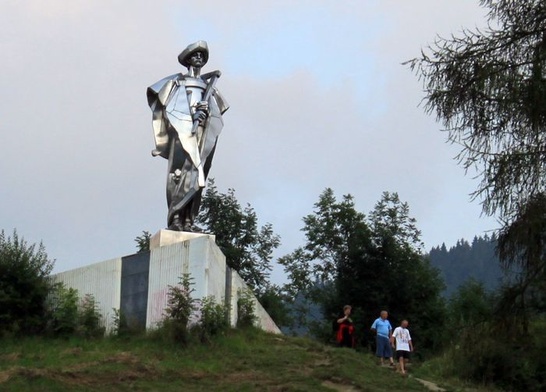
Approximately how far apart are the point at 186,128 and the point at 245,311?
151 inches

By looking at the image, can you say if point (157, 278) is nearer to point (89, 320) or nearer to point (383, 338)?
point (89, 320)

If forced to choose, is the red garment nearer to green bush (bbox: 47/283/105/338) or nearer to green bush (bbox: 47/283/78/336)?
green bush (bbox: 47/283/105/338)

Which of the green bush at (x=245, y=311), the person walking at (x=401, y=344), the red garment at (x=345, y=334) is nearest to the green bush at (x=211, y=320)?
the green bush at (x=245, y=311)

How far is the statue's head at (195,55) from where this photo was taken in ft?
73.5

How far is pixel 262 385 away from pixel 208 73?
342 inches

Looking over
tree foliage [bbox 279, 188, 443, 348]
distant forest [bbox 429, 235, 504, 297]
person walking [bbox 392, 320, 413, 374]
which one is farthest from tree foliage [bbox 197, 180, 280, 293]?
distant forest [bbox 429, 235, 504, 297]

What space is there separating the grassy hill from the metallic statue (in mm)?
3078

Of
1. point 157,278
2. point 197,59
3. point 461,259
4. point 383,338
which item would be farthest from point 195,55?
point 461,259

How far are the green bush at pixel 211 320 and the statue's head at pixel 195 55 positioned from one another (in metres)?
5.18

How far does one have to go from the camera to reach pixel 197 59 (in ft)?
73.8

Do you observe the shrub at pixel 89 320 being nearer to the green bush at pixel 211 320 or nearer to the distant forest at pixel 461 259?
the green bush at pixel 211 320

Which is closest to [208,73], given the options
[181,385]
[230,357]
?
[230,357]

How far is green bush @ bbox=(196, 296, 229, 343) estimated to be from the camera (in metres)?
19.6

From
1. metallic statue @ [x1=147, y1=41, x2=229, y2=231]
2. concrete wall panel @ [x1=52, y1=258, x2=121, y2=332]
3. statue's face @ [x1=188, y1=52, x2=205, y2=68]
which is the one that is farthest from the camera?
statue's face @ [x1=188, y1=52, x2=205, y2=68]
